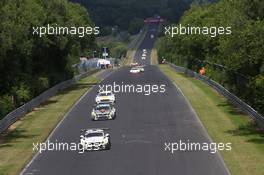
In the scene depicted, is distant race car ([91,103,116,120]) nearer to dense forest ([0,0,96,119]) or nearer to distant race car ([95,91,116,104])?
dense forest ([0,0,96,119])

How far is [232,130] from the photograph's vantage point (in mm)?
48562

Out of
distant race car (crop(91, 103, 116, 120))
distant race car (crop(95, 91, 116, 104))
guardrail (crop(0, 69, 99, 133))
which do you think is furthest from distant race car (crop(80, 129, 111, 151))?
distant race car (crop(95, 91, 116, 104))

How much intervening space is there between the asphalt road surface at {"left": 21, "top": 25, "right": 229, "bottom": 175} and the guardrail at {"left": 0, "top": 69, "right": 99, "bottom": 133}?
432cm

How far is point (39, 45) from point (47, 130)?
31.2 meters

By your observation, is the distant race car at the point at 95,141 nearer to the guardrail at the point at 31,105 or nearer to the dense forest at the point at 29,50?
the guardrail at the point at 31,105

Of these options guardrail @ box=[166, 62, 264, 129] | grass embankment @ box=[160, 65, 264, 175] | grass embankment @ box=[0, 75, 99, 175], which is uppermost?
guardrail @ box=[166, 62, 264, 129]

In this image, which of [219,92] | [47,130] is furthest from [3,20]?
[219,92]

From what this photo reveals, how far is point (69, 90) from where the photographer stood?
298 ft

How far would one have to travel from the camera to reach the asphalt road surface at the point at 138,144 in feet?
109

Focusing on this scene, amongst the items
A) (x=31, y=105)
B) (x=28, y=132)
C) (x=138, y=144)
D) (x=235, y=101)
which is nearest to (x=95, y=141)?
(x=138, y=144)

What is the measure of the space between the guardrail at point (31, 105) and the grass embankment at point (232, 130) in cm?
1612

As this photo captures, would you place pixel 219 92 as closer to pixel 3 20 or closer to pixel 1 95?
pixel 1 95

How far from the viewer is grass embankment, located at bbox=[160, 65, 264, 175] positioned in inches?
1362

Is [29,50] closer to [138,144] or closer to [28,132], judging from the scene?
[28,132]
